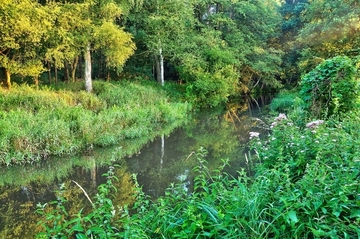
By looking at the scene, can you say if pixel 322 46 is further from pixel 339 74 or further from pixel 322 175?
pixel 322 175

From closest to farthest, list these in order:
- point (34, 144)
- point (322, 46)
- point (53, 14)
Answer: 1. point (34, 144)
2. point (53, 14)
3. point (322, 46)

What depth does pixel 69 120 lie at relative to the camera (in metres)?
9.91

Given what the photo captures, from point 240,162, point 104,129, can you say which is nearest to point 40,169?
point 104,129

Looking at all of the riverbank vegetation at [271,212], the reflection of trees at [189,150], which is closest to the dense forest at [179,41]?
the reflection of trees at [189,150]

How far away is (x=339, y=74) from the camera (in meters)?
5.96

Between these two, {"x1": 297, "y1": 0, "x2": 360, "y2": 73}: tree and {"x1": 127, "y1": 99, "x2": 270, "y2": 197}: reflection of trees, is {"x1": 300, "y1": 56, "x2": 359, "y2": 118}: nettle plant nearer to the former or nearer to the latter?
{"x1": 127, "y1": 99, "x2": 270, "y2": 197}: reflection of trees

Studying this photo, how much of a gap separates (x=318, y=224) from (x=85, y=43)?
13139mm

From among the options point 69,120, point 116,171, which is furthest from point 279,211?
point 69,120

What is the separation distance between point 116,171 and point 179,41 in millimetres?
13003

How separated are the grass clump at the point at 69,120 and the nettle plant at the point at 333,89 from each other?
6233 mm

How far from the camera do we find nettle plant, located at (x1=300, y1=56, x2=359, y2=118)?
19.0 feet

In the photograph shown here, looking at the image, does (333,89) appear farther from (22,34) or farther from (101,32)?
(22,34)

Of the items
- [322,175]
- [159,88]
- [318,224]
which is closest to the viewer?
[318,224]

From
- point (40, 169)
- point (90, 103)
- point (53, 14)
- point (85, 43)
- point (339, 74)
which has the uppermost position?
point (53, 14)
